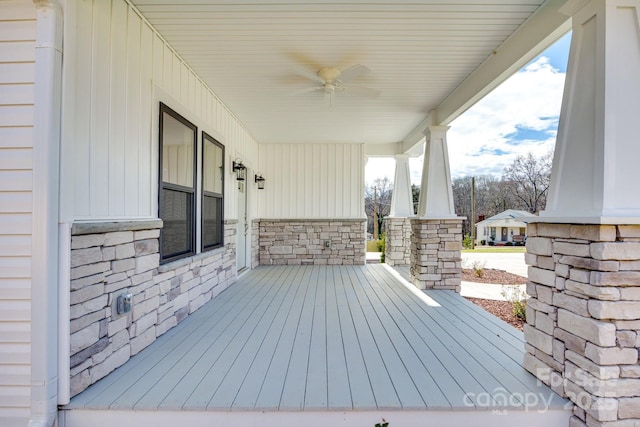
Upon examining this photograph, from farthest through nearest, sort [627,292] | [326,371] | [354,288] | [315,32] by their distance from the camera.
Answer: [354,288] → [315,32] → [326,371] → [627,292]

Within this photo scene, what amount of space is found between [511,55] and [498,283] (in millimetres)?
4445

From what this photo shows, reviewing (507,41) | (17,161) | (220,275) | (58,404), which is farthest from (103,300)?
(507,41)

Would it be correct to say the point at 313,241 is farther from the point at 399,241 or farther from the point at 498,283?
the point at 498,283

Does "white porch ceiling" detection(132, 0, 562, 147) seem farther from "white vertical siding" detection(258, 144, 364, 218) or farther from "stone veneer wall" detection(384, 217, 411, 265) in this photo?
"stone veneer wall" detection(384, 217, 411, 265)

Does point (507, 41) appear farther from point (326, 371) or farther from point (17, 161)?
point (17, 161)

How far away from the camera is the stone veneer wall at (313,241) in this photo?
725 centimetres

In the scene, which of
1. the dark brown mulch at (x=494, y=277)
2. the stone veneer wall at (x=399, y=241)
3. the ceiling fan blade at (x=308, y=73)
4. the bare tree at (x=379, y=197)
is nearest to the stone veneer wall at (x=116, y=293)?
the ceiling fan blade at (x=308, y=73)

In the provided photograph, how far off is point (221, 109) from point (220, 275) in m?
2.70

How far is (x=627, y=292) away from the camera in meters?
1.72

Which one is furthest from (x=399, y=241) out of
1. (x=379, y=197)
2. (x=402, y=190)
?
(x=379, y=197)

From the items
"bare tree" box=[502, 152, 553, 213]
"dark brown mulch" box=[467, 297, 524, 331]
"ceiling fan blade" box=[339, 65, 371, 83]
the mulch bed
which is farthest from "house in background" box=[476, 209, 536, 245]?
"ceiling fan blade" box=[339, 65, 371, 83]

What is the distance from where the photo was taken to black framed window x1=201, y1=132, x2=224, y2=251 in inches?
159

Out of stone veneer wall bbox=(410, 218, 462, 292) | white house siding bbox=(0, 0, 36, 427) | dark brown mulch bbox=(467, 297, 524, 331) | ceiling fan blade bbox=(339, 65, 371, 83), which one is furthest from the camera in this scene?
stone veneer wall bbox=(410, 218, 462, 292)

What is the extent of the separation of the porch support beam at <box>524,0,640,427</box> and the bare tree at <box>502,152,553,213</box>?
499 inches
